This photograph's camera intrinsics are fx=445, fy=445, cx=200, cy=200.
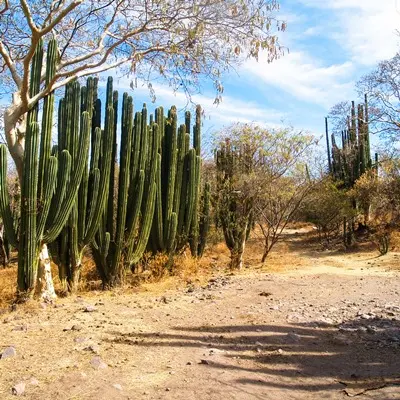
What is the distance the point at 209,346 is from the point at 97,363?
1.23 meters

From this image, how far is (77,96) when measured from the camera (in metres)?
7.54

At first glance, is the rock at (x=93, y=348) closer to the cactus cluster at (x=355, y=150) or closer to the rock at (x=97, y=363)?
the rock at (x=97, y=363)

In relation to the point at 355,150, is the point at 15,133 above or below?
below

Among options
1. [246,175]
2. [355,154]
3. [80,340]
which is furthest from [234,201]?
[355,154]

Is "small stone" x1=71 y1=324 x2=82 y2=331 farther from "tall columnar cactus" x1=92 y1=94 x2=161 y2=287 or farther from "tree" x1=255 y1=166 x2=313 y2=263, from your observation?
"tree" x1=255 y1=166 x2=313 y2=263

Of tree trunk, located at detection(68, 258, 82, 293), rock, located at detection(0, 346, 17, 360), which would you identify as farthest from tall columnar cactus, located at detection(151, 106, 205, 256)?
rock, located at detection(0, 346, 17, 360)

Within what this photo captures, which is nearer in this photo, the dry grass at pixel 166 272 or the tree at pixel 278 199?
the dry grass at pixel 166 272

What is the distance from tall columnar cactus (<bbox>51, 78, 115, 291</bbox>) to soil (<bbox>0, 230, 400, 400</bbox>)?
3.15 ft

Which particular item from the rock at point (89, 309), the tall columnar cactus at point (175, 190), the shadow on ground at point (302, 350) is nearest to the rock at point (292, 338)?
the shadow on ground at point (302, 350)

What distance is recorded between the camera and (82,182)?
776 centimetres

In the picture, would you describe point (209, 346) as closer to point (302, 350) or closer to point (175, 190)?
point (302, 350)

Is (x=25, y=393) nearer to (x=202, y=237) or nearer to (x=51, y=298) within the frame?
(x=51, y=298)

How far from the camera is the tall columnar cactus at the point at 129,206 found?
856 centimetres

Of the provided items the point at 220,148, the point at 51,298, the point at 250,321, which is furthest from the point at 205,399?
the point at 220,148
